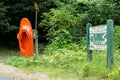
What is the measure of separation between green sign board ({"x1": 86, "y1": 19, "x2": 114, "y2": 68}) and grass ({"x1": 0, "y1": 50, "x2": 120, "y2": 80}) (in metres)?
0.33

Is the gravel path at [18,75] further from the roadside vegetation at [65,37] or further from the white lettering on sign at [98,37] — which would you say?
the white lettering on sign at [98,37]

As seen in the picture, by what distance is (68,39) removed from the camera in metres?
17.2

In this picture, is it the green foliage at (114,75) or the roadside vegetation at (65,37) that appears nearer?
the green foliage at (114,75)

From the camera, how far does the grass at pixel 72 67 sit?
917 cm

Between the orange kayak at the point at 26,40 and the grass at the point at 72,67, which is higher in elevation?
the grass at the point at 72,67

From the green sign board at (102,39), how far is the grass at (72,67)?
33 cm

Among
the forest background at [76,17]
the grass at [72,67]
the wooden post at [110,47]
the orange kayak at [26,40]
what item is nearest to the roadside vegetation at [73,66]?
the grass at [72,67]

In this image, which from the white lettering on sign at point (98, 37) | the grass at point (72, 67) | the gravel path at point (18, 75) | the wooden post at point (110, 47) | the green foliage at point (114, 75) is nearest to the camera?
the green foliage at point (114, 75)

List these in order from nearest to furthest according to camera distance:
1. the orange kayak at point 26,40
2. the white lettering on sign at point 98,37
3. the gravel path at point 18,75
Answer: the gravel path at point 18,75, the white lettering on sign at point 98,37, the orange kayak at point 26,40

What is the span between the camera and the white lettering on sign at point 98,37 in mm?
→ 10044

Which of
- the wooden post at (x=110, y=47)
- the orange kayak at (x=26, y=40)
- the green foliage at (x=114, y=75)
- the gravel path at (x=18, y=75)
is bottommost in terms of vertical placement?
the orange kayak at (x=26, y=40)

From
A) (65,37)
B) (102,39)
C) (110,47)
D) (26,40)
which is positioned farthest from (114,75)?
(26,40)

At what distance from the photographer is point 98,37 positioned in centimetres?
1041

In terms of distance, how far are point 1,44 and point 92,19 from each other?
11674mm
